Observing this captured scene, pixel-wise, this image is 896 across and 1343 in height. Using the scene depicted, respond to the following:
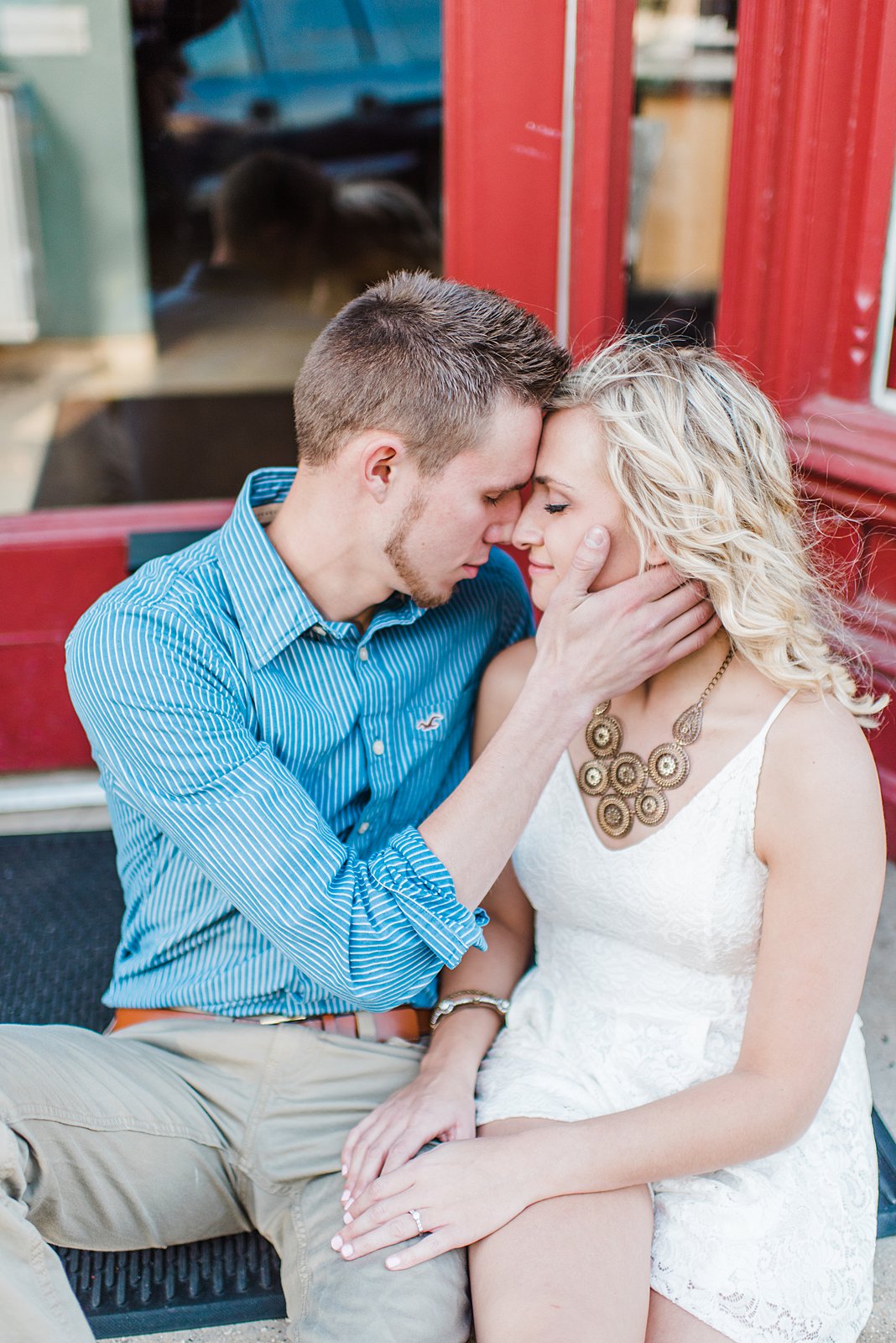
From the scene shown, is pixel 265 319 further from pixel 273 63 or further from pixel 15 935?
pixel 15 935

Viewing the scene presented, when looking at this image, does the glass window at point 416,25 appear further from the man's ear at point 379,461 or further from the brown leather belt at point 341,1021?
the brown leather belt at point 341,1021

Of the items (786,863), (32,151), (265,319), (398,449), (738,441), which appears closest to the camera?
(786,863)

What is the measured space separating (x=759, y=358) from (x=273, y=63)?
7.59ft

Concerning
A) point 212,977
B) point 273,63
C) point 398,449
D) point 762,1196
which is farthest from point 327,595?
point 273,63

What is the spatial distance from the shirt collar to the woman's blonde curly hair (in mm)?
525

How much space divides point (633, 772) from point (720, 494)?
47cm

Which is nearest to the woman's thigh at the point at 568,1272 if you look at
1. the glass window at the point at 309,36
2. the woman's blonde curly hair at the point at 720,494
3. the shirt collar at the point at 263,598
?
the woman's blonde curly hair at the point at 720,494

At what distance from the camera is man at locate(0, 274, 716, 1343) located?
1778mm

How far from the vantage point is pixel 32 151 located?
4.11 metres

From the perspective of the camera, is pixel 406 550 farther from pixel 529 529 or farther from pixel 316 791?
pixel 316 791

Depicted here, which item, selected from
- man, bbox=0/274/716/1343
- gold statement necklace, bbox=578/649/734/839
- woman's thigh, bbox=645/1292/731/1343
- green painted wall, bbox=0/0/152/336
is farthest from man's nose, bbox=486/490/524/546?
green painted wall, bbox=0/0/152/336

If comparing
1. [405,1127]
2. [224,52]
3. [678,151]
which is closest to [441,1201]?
[405,1127]

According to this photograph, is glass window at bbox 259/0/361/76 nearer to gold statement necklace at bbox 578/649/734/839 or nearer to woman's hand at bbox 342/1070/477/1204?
gold statement necklace at bbox 578/649/734/839

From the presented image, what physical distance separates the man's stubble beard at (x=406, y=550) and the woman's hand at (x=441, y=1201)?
898 mm
